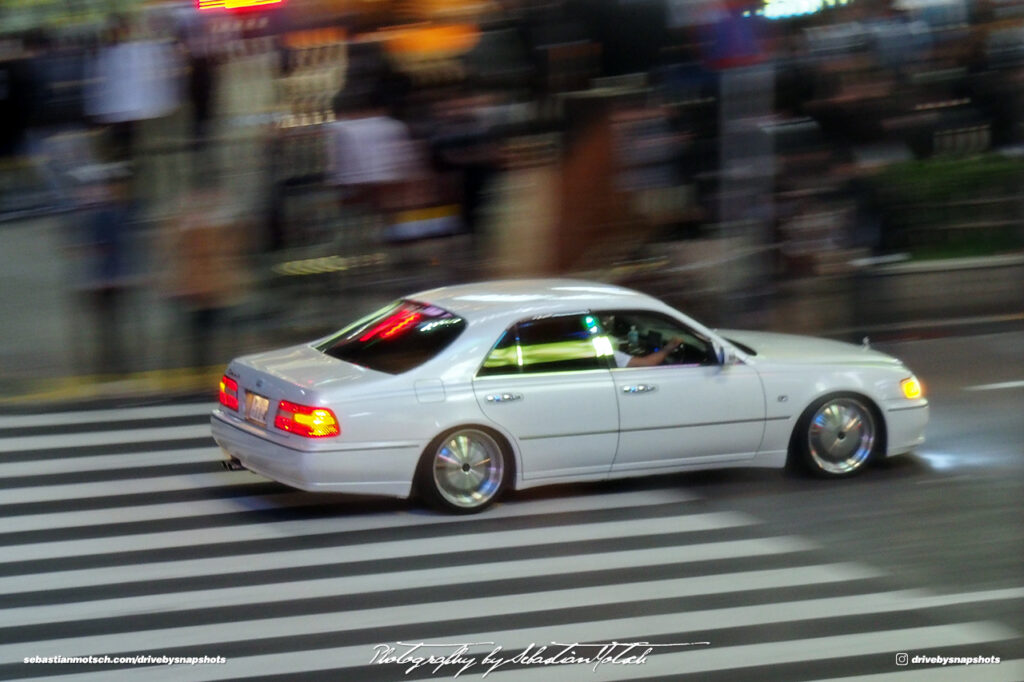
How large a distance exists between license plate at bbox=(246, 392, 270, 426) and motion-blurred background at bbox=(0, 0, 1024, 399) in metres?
3.50

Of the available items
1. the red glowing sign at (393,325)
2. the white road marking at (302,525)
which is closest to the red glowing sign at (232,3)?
the red glowing sign at (393,325)

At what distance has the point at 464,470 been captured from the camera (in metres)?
7.77

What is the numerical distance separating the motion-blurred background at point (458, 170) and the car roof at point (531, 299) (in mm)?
3621

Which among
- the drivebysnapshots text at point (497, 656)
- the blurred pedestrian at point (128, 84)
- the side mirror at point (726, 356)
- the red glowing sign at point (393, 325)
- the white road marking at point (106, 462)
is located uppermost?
the blurred pedestrian at point (128, 84)

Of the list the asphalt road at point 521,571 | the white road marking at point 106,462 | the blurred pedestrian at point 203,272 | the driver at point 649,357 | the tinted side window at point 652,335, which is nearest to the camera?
the asphalt road at point 521,571

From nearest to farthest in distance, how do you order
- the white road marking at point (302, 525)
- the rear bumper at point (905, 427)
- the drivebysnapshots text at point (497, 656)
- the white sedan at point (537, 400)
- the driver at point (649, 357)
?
the drivebysnapshots text at point (497, 656) < the white road marking at point (302, 525) < the white sedan at point (537, 400) < the driver at point (649, 357) < the rear bumper at point (905, 427)

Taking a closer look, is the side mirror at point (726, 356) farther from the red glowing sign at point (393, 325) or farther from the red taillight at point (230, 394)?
the red taillight at point (230, 394)

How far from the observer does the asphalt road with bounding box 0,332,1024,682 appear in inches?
230

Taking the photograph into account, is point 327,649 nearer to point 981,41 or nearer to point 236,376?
point 236,376

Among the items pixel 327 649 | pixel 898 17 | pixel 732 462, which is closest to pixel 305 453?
pixel 327 649

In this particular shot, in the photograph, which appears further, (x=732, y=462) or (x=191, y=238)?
(x=191, y=238)

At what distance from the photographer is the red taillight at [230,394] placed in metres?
7.96

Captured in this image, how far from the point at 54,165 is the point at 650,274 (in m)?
5.44

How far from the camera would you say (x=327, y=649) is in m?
5.85
